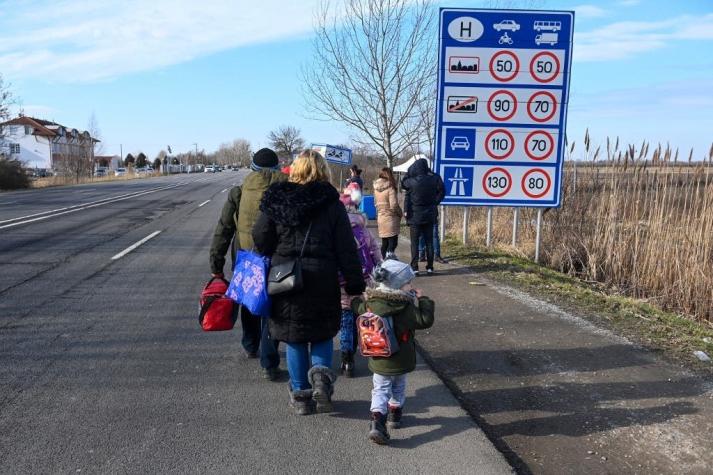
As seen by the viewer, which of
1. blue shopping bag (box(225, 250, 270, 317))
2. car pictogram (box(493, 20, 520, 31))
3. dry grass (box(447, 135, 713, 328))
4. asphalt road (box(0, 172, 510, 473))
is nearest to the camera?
asphalt road (box(0, 172, 510, 473))

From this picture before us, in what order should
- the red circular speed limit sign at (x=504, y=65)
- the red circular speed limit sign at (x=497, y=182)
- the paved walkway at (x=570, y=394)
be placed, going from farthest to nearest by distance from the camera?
the red circular speed limit sign at (x=497, y=182) < the red circular speed limit sign at (x=504, y=65) < the paved walkway at (x=570, y=394)

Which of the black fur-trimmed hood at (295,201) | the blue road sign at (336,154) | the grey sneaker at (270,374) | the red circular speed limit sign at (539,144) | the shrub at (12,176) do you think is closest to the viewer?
the black fur-trimmed hood at (295,201)

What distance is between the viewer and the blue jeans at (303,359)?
4.12 meters

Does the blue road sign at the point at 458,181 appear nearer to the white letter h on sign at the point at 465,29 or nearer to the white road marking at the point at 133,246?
the white letter h on sign at the point at 465,29

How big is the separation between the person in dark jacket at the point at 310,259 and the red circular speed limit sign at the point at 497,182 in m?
7.20

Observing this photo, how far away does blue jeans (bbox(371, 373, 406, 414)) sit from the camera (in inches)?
147

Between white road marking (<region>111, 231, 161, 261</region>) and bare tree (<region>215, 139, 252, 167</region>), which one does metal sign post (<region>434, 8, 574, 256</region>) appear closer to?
white road marking (<region>111, 231, 161, 261</region>)

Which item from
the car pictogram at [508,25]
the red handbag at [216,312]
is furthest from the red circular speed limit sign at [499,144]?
the red handbag at [216,312]

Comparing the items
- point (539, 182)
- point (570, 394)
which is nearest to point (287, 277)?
point (570, 394)

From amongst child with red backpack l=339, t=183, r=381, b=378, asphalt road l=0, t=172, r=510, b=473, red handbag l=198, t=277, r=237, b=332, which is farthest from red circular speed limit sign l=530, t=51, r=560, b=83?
red handbag l=198, t=277, r=237, b=332

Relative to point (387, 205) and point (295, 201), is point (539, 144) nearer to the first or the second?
point (387, 205)

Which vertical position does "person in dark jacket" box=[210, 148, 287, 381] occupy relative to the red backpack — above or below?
above

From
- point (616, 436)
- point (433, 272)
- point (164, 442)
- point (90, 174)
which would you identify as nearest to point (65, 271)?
point (433, 272)

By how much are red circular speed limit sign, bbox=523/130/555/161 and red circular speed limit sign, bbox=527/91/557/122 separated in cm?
27
